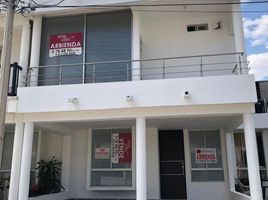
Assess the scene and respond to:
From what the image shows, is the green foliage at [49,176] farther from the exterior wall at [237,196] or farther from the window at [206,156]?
the exterior wall at [237,196]

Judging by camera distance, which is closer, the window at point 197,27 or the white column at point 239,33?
the white column at point 239,33

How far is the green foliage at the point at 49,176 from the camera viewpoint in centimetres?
1030

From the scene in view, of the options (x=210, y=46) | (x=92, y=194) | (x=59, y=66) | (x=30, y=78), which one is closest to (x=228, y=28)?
(x=210, y=46)

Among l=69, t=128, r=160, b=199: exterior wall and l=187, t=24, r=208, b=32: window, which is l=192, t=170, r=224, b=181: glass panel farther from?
l=187, t=24, r=208, b=32: window

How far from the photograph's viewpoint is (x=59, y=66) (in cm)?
931

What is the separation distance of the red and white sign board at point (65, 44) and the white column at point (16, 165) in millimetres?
2464

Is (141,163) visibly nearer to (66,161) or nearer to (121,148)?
(121,148)

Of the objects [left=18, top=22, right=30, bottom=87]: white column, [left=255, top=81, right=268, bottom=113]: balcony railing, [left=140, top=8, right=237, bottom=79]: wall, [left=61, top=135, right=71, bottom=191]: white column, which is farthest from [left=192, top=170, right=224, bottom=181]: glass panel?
[left=18, top=22, right=30, bottom=87]: white column

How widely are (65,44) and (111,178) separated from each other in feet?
15.5

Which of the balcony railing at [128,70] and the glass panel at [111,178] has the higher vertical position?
the balcony railing at [128,70]

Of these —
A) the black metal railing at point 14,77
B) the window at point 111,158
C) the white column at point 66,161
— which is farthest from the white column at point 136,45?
the white column at point 66,161

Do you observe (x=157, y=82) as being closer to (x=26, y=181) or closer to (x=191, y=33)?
(x=191, y=33)

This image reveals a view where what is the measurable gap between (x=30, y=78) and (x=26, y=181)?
3.04 metres

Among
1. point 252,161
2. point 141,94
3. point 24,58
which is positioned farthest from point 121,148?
point 252,161
